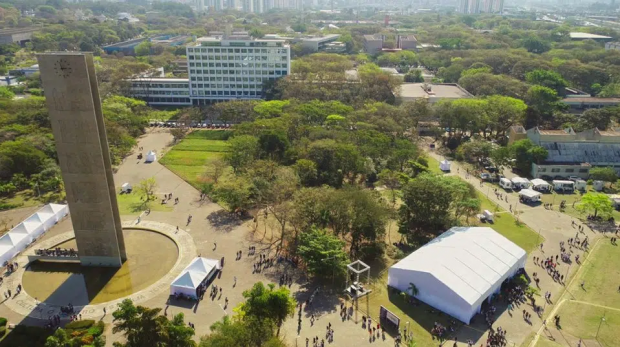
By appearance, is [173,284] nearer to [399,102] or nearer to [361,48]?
[399,102]

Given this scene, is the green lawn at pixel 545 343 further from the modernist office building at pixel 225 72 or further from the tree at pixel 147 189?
the modernist office building at pixel 225 72

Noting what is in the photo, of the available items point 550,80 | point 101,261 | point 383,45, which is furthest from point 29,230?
point 383,45

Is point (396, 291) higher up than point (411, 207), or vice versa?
point (411, 207)

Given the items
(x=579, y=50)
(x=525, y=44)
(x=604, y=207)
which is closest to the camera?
(x=604, y=207)

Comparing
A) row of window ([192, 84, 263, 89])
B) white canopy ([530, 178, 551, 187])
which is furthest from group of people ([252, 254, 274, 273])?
row of window ([192, 84, 263, 89])

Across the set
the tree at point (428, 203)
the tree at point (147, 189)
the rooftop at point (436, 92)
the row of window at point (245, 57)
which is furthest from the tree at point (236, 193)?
the row of window at point (245, 57)

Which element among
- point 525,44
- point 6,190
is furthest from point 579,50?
point 6,190
